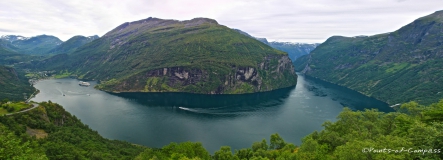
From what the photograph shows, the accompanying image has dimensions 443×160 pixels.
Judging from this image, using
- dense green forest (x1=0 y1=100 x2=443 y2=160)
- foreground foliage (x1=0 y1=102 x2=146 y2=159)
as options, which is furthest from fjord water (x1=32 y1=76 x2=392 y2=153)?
dense green forest (x1=0 y1=100 x2=443 y2=160)

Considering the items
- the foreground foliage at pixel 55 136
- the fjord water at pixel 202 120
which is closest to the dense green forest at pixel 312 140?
the foreground foliage at pixel 55 136

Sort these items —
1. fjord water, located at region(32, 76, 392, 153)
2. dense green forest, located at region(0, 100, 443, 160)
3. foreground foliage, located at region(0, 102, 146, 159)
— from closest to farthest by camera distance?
dense green forest, located at region(0, 100, 443, 160)
foreground foliage, located at region(0, 102, 146, 159)
fjord water, located at region(32, 76, 392, 153)

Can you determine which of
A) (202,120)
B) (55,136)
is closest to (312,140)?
(55,136)

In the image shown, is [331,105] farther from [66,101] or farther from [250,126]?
[66,101]

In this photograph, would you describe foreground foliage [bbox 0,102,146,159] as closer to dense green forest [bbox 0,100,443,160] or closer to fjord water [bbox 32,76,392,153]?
dense green forest [bbox 0,100,443,160]

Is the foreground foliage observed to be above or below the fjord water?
above

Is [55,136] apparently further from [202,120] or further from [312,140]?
[202,120]

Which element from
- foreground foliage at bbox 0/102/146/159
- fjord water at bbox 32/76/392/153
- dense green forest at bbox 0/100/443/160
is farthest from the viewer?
fjord water at bbox 32/76/392/153

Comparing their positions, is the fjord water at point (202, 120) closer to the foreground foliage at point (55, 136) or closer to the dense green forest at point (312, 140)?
the foreground foliage at point (55, 136)
